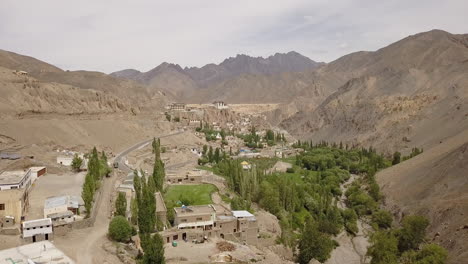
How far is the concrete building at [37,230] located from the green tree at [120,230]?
4.31 meters

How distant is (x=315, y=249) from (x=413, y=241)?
29.9 feet

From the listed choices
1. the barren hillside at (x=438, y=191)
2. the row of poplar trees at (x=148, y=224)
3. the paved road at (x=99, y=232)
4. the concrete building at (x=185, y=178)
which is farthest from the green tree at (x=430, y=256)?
the concrete building at (x=185, y=178)

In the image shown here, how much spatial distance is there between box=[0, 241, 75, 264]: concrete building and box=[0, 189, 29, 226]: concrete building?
5655 millimetres

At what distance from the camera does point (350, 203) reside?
181 feet

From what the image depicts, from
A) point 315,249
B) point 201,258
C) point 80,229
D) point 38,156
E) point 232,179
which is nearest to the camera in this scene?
point 201,258

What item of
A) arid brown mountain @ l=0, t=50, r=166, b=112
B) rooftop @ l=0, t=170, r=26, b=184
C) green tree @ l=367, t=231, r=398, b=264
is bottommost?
green tree @ l=367, t=231, r=398, b=264

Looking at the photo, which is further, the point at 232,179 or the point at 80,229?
the point at 232,179

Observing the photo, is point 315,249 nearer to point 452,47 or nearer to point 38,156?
point 38,156

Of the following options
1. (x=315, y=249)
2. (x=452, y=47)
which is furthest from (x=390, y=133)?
(x=315, y=249)

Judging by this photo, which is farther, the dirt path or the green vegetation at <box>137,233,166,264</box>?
the dirt path

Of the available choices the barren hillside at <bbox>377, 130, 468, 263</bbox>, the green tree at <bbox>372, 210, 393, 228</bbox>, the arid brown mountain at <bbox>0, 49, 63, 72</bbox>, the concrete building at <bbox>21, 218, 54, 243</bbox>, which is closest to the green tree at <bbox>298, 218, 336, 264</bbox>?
the barren hillside at <bbox>377, 130, 468, 263</bbox>

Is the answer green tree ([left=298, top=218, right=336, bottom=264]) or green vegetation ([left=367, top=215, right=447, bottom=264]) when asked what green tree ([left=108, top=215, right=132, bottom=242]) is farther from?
green vegetation ([left=367, top=215, right=447, bottom=264])

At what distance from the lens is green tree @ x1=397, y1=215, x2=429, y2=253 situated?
36344 millimetres

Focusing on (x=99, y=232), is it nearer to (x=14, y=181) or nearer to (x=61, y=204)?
(x=61, y=204)
